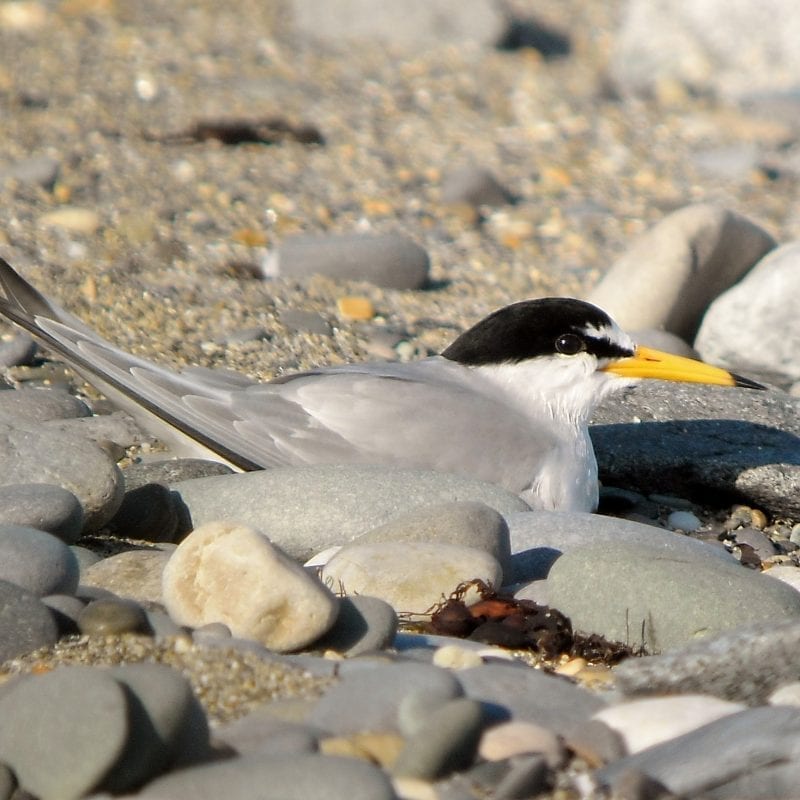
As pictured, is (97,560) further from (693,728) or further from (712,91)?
(712,91)

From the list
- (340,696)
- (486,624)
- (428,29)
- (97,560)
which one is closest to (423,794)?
(340,696)

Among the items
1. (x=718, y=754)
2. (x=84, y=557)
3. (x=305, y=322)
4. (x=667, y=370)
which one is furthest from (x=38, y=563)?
(x=305, y=322)

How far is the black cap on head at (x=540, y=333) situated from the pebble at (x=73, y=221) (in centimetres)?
224

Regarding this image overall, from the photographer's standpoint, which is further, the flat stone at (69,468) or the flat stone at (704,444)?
the flat stone at (704,444)

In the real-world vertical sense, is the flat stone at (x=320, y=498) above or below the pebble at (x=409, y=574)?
below

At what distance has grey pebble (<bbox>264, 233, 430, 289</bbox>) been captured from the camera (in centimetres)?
543

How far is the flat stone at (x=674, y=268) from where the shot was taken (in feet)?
17.1

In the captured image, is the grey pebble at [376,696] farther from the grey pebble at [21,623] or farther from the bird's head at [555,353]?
the bird's head at [555,353]

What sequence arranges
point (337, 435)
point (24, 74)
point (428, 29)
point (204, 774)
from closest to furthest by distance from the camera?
point (204, 774), point (337, 435), point (24, 74), point (428, 29)

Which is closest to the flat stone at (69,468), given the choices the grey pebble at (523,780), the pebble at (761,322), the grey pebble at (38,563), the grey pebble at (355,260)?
the grey pebble at (38,563)

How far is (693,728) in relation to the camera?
215 centimetres

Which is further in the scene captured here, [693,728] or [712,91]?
[712,91]

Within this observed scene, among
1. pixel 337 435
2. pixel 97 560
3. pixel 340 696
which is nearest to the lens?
pixel 340 696

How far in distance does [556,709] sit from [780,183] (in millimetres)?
5757
